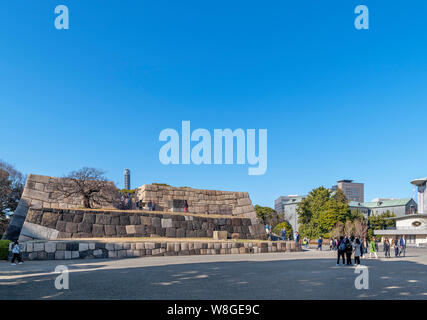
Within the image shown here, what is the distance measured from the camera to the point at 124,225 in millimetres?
22688

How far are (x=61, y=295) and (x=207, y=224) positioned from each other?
1881cm

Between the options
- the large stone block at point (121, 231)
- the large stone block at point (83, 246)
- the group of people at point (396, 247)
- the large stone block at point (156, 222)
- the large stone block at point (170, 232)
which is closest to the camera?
the large stone block at point (83, 246)

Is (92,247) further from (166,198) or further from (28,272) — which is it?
(166,198)

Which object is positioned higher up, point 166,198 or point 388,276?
point 166,198

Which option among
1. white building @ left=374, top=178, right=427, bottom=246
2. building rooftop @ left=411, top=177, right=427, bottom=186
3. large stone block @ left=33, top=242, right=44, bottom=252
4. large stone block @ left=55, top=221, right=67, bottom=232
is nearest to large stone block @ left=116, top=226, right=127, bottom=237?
large stone block @ left=55, top=221, right=67, bottom=232

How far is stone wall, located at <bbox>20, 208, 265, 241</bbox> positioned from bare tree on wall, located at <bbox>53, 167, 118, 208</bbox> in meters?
2.76

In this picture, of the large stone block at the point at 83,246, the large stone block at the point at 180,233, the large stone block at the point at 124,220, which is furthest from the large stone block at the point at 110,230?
the large stone block at the point at 180,233

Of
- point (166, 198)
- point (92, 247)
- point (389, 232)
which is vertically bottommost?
point (389, 232)

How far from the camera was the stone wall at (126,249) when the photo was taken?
54.5 ft

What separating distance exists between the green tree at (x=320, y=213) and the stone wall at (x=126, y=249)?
4357 centimetres

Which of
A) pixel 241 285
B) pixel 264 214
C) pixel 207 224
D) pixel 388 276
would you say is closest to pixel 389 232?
pixel 264 214

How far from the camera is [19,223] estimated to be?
2192 centimetres

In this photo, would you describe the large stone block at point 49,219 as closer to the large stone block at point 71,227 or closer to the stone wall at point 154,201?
the stone wall at point 154,201

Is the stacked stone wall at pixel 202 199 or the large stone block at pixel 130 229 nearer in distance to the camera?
the large stone block at pixel 130 229
